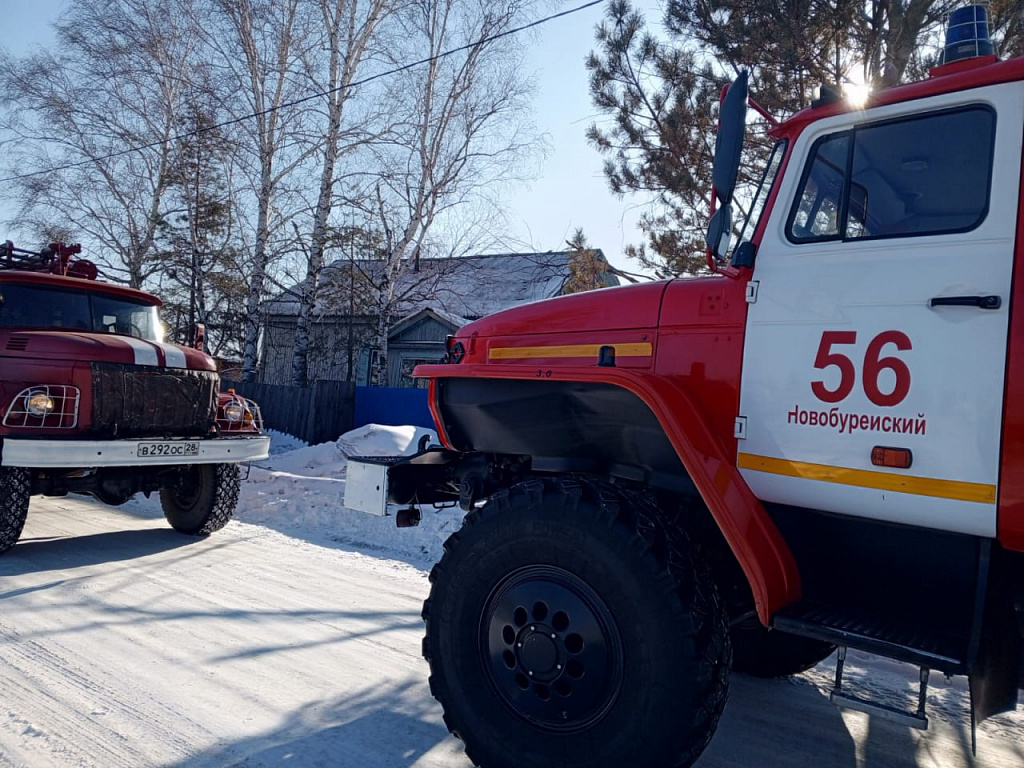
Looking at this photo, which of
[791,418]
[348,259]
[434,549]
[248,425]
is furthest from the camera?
[348,259]

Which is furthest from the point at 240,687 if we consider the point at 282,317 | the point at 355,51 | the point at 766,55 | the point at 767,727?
the point at 282,317

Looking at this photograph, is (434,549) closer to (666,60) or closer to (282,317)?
(666,60)

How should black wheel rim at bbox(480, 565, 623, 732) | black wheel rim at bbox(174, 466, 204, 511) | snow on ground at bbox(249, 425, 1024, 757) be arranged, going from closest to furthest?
black wheel rim at bbox(480, 565, 623, 732), snow on ground at bbox(249, 425, 1024, 757), black wheel rim at bbox(174, 466, 204, 511)

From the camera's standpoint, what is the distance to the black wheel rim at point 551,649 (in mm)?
2809

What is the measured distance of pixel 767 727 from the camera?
3791 mm

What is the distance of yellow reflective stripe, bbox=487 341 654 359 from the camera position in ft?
11.1

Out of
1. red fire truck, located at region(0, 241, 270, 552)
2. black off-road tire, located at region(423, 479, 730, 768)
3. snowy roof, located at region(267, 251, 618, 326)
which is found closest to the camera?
black off-road tire, located at region(423, 479, 730, 768)

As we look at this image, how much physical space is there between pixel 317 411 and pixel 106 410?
9.41m

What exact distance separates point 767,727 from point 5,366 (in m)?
6.36

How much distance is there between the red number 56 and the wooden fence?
14.1 m

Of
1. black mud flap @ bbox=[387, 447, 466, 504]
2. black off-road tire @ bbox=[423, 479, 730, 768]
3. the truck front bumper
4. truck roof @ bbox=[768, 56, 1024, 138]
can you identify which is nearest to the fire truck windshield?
the truck front bumper

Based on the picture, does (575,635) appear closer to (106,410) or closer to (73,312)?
(106,410)

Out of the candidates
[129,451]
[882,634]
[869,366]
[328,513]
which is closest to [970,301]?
[869,366]

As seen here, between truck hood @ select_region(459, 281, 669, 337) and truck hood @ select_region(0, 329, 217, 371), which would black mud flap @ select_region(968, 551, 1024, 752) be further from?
truck hood @ select_region(0, 329, 217, 371)
